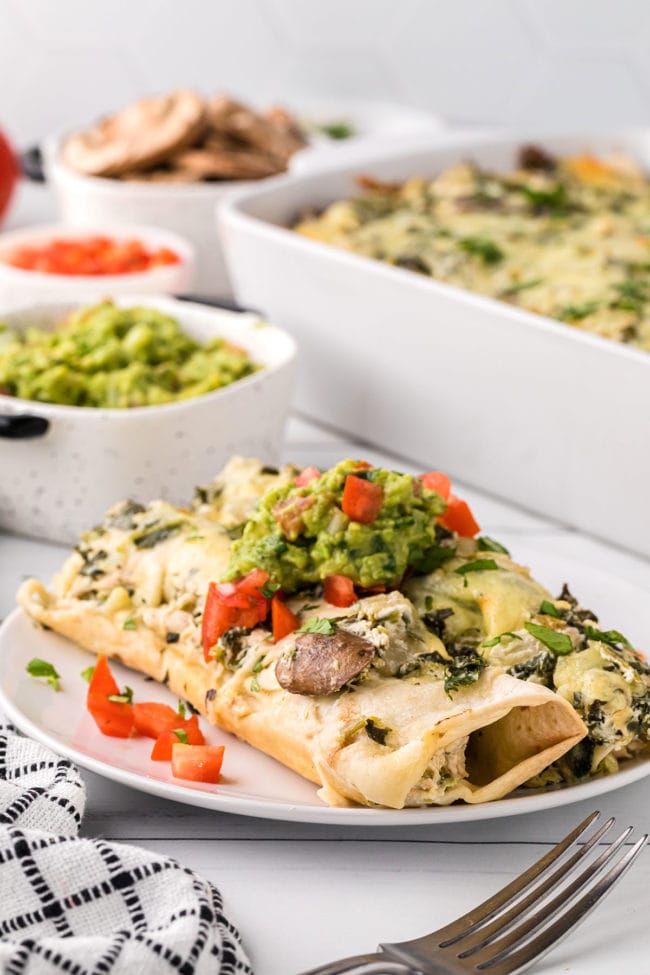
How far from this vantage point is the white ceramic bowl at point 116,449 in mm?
2617

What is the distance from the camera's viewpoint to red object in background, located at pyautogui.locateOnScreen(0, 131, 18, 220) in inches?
177

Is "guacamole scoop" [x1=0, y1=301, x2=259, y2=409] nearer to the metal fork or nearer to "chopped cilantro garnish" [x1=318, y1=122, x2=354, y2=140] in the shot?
the metal fork

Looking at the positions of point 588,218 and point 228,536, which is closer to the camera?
point 228,536

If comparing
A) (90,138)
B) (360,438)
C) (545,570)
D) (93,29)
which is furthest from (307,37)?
(545,570)

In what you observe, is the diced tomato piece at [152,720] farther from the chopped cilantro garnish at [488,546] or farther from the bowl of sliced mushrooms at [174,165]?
the bowl of sliced mushrooms at [174,165]

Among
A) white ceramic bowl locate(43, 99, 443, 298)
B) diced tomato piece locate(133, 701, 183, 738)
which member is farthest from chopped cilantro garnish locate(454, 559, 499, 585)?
white ceramic bowl locate(43, 99, 443, 298)

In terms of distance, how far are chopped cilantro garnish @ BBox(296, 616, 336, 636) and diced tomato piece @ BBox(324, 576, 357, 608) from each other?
0.18 ft

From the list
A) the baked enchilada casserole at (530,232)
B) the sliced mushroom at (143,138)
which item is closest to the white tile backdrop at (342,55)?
the baked enchilada casserole at (530,232)

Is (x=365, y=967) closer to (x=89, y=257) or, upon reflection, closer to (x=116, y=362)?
(x=116, y=362)

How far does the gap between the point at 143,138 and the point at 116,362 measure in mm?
1411

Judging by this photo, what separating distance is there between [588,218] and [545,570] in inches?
56.6

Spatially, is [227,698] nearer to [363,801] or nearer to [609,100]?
[363,801]

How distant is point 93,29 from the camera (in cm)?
639

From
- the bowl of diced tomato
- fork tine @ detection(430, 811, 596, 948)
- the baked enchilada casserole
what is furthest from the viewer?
the bowl of diced tomato
